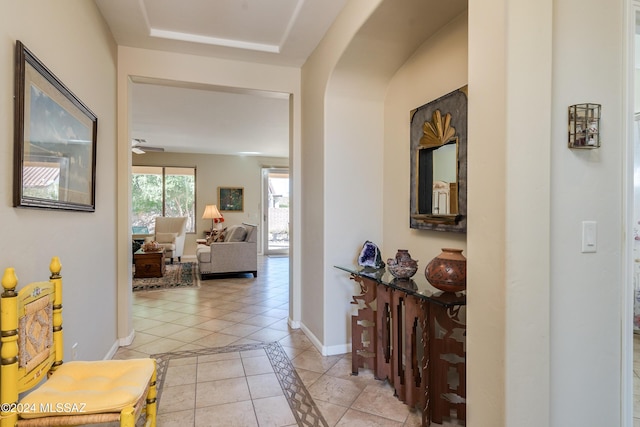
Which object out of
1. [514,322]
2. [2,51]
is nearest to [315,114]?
[2,51]

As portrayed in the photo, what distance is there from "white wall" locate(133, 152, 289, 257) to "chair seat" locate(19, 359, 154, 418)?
7412 mm

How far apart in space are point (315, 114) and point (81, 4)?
1763 millimetres

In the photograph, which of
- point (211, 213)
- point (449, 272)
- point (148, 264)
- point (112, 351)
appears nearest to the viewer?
point (449, 272)

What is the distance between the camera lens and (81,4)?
85.0 inches

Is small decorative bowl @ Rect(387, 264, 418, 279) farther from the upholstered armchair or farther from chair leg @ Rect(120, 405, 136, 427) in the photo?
the upholstered armchair

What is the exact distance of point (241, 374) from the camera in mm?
2576

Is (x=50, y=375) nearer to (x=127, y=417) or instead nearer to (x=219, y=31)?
(x=127, y=417)

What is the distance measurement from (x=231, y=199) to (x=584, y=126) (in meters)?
8.38

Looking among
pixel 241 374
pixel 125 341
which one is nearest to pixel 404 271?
pixel 241 374

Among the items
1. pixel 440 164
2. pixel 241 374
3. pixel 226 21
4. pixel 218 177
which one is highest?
pixel 226 21

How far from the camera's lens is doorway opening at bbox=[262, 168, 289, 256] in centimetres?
937

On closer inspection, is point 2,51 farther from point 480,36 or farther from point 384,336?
point 384,336

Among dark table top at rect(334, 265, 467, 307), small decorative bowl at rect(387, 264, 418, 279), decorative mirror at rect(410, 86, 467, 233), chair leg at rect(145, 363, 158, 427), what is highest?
decorative mirror at rect(410, 86, 467, 233)

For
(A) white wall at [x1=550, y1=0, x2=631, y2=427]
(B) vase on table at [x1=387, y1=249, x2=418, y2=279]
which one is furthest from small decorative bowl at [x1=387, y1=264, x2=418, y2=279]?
(A) white wall at [x1=550, y1=0, x2=631, y2=427]
